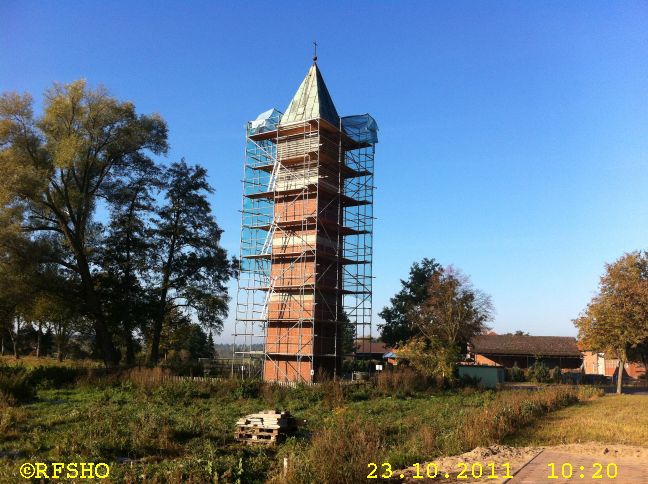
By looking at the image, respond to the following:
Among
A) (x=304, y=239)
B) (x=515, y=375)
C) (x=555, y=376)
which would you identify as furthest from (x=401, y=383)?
(x=515, y=375)

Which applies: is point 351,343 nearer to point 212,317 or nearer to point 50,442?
point 212,317

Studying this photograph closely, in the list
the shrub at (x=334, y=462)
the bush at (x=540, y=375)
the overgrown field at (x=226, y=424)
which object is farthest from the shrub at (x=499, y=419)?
the bush at (x=540, y=375)

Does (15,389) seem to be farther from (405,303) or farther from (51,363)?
(405,303)

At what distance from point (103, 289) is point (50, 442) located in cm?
2488

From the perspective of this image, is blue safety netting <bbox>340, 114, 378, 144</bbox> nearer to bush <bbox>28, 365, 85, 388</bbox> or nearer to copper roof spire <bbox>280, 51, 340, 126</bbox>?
copper roof spire <bbox>280, 51, 340, 126</bbox>

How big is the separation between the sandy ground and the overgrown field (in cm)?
54

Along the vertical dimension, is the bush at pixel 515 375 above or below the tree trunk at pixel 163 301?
Answer: below

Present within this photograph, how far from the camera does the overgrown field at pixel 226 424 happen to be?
9734mm

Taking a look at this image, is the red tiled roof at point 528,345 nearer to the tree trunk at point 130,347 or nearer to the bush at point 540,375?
the bush at point 540,375

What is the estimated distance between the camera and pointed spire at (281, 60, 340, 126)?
33.7 meters

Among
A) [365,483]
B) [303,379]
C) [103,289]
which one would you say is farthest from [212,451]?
[103,289]

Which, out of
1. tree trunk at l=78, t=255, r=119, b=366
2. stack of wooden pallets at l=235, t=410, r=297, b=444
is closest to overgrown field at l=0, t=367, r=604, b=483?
stack of wooden pallets at l=235, t=410, r=297, b=444

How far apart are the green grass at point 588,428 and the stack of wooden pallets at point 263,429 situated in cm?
544

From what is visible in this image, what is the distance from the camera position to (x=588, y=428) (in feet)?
51.4
